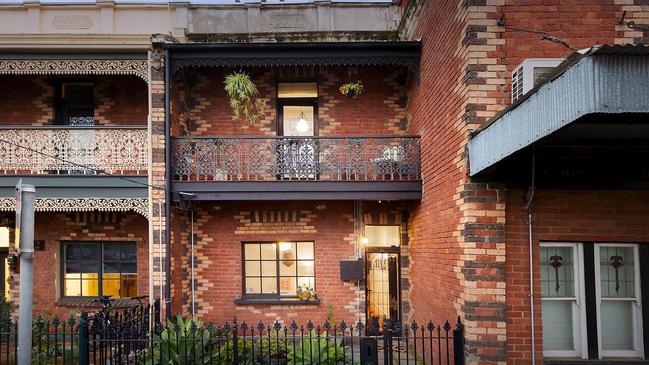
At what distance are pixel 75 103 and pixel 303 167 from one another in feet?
19.9

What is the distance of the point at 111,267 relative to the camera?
10891 mm

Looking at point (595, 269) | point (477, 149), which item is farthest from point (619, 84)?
point (595, 269)

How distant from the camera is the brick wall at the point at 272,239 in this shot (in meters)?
10.4

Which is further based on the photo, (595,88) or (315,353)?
(315,353)

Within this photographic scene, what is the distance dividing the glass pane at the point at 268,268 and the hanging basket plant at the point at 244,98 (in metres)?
3.39

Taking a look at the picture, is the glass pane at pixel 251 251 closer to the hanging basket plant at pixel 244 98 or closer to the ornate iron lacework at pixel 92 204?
the ornate iron lacework at pixel 92 204

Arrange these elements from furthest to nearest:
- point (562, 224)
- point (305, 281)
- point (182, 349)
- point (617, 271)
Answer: point (305, 281) → point (182, 349) → point (617, 271) → point (562, 224)

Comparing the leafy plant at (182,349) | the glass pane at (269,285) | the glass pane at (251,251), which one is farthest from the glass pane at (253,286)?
the leafy plant at (182,349)

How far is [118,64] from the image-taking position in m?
9.48

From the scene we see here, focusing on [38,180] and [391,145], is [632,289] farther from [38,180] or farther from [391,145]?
[38,180]

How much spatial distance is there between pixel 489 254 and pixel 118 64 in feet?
27.0

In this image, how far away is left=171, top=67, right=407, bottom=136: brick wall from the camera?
10.6m

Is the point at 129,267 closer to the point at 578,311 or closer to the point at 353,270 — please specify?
the point at 353,270

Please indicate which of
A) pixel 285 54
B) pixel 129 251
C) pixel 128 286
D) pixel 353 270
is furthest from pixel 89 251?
pixel 285 54
